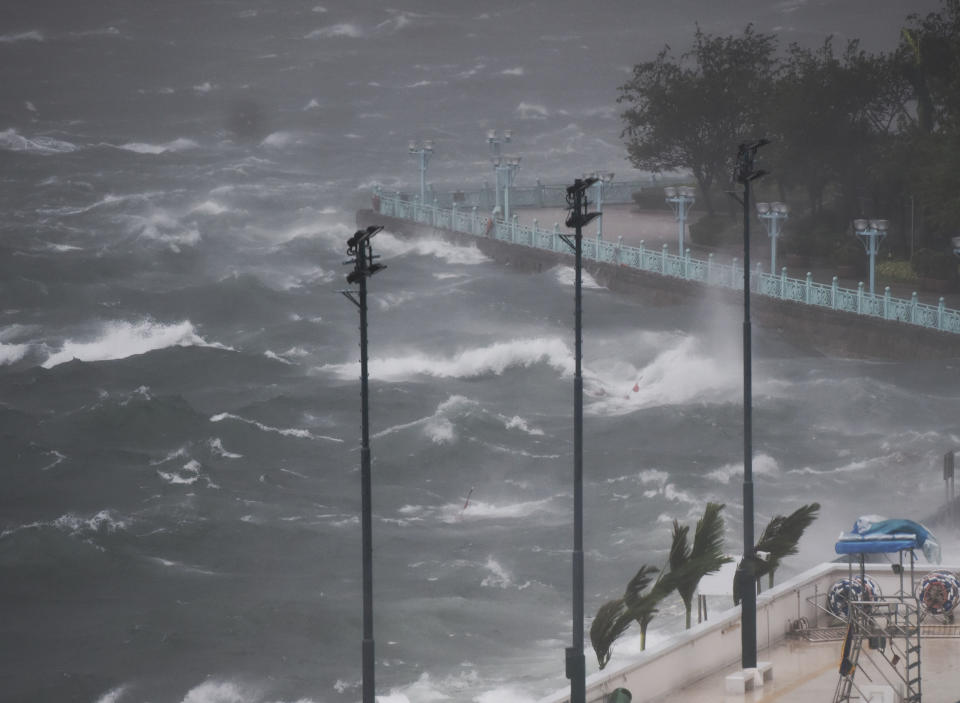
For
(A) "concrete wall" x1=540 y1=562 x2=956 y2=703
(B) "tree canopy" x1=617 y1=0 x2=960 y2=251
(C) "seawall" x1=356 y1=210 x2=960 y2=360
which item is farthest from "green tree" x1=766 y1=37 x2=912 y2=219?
(A) "concrete wall" x1=540 y1=562 x2=956 y2=703

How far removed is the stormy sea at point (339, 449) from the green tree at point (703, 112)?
9.85m

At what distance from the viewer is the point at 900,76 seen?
7181cm

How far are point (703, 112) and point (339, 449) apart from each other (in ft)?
98.5

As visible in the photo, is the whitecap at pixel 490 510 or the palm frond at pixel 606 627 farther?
the whitecap at pixel 490 510

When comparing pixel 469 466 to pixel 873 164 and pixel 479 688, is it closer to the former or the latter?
pixel 479 688

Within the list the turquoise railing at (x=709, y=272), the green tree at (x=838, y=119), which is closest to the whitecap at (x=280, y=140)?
the turquoise railing at (x=709, y=272)

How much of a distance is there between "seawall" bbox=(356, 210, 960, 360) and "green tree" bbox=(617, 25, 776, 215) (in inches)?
389

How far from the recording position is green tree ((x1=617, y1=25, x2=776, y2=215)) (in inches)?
3142

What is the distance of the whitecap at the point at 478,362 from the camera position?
71.9 metres

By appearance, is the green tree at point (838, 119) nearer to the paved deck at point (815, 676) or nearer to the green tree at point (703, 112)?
the green tree at point (703, 112)

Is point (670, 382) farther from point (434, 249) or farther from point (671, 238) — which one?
point (434, 249)

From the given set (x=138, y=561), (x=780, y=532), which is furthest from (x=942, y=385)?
(x=780, y=532)

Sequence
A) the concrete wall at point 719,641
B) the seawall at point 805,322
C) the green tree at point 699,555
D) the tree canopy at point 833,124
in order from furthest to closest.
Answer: the tree canopy at point 833,124 < the seawall at point 805,322 < the green tree at point 699,555 < the concrete wall at point 719,641

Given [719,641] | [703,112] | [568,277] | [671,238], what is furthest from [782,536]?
[703,112]
